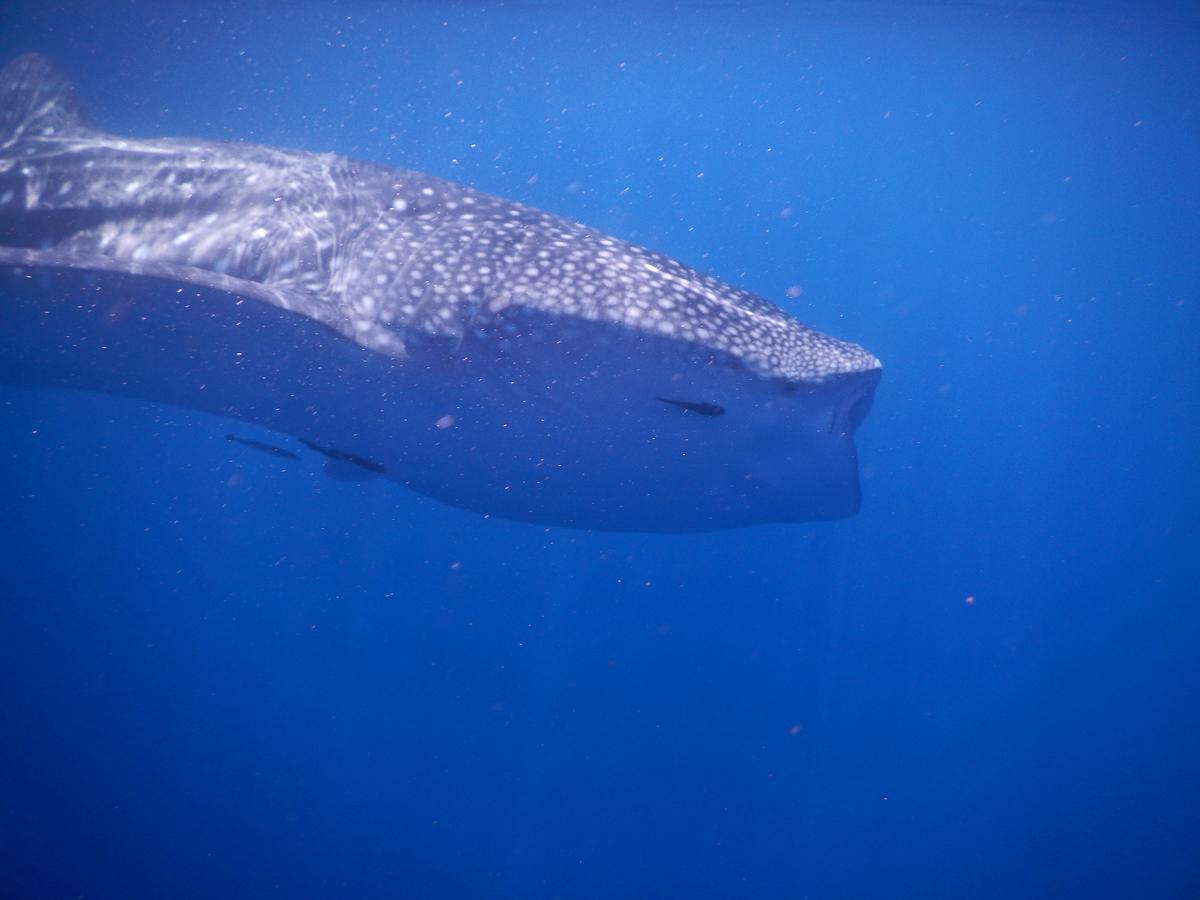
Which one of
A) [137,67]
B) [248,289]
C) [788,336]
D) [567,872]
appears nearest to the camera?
[248,289]

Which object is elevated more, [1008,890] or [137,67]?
[137,67]

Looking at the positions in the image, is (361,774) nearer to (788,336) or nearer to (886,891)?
(886,891)

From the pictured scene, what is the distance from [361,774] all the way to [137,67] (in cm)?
2090

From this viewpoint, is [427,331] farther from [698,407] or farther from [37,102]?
[37,102]

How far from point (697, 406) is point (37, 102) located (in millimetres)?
6000

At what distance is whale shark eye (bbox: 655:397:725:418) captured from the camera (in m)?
3.65

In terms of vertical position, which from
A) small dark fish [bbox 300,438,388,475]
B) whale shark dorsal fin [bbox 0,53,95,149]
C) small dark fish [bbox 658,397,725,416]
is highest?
whale shark dorsal fin [bbox 0,53,95,149]

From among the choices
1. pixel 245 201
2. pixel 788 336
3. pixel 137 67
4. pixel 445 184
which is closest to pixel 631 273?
pixel 788 336

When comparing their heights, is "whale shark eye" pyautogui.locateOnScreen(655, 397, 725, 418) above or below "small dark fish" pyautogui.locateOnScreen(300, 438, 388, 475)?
above

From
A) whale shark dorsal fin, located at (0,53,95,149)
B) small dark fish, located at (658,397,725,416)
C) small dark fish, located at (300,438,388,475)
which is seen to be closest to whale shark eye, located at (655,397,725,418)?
small dark fish, located at (658,397,725,416)

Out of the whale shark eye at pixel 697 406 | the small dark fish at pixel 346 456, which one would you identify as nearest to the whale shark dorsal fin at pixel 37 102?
the small dark fish at pixel 346 456

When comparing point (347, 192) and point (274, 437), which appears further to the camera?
point (274, 437)

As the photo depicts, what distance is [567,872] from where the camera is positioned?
13.1m

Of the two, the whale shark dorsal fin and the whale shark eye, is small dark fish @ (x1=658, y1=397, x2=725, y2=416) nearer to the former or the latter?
the whale shark eye
